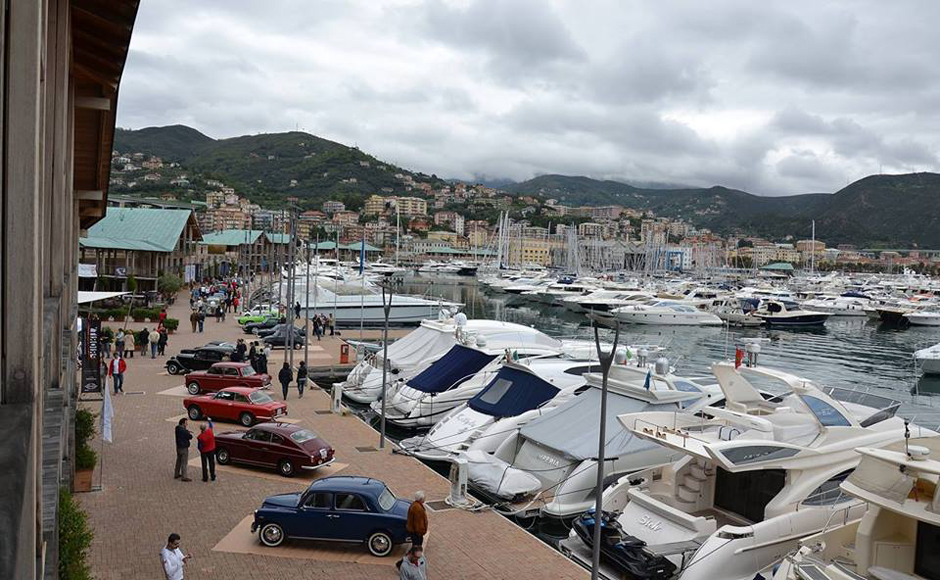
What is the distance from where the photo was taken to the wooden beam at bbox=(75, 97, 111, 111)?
33.9ft

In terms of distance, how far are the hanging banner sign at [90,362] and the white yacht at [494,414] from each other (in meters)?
7.81

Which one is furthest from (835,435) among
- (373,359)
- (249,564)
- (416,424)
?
(373,359)

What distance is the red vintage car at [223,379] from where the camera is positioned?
24359mm

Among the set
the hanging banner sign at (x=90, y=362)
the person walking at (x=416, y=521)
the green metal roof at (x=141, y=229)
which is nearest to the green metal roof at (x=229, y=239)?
the green metal roof at (x=141, y=229)

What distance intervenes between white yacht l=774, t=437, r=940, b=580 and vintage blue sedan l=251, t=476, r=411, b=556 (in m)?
6.16

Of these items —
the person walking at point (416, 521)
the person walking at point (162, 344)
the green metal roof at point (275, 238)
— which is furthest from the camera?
the green metal roof at point (275, 238)

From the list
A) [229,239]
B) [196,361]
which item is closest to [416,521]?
[196,361]

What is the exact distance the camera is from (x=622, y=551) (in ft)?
40.9

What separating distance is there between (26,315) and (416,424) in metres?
20.5

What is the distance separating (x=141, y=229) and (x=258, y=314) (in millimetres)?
21268

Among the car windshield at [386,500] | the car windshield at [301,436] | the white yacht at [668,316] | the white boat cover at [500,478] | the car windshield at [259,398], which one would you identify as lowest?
the white yacht at [668,316]

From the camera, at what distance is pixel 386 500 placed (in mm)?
12562

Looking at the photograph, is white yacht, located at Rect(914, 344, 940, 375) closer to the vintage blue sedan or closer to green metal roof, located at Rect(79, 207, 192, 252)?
the vintage blue sedan

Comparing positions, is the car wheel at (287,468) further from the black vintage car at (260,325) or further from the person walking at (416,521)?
the black vintage car at (260,325)
